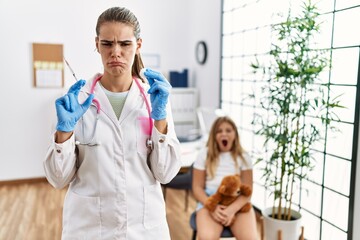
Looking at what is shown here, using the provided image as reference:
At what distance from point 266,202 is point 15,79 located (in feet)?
10.0

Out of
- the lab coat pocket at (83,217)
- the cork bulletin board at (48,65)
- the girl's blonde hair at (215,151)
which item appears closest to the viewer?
the lab coat pocket at (83,217)

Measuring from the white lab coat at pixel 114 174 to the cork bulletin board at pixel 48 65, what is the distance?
3.37 meters

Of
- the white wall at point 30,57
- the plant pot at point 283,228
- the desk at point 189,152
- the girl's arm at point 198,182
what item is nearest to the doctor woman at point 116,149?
the girl's arm at point 198,182

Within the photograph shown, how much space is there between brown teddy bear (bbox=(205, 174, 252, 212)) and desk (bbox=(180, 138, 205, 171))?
63 cm

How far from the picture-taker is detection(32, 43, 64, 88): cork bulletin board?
165 inches

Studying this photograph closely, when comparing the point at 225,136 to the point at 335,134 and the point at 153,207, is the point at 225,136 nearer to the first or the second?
the point at 335,134

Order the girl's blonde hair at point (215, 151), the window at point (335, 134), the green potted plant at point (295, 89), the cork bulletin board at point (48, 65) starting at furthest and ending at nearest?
the cork bulletin board at point (48, 65) → the girl's blonde hair at point (215, 151) → the window at point (335, 134) → the green potted plant at point (295, 89)

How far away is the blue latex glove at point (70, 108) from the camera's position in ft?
3.24

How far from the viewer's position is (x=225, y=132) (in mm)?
2342

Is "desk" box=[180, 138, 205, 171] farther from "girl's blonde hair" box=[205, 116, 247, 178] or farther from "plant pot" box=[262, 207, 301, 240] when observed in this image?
"plant pot" box=[262, 207, 301, 240]

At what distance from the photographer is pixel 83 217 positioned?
1.10 m

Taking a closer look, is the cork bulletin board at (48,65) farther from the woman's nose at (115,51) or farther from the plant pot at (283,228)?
the woman's nose at (115,51)

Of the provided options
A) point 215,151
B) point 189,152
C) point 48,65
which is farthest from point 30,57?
point 215,151

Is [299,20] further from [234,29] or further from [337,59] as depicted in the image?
[234,29]
